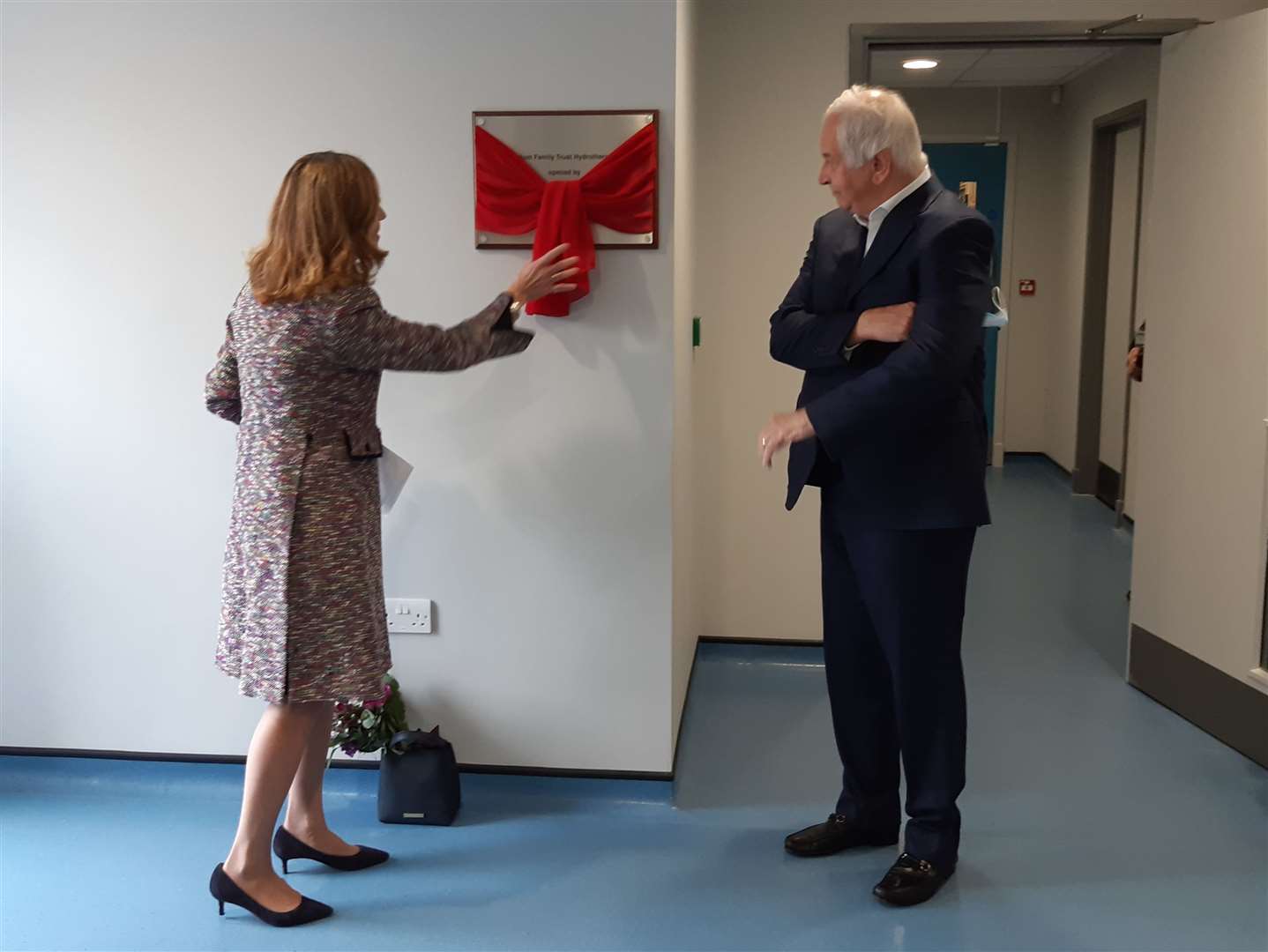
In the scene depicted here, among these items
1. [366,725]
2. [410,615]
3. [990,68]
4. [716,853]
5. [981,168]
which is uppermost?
[990,68]

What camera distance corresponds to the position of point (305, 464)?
2.26 metres

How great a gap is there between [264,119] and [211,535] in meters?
1.01

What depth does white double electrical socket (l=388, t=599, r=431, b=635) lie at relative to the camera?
2.91 m

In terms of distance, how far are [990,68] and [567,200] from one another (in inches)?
202

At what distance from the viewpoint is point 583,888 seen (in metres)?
2.54

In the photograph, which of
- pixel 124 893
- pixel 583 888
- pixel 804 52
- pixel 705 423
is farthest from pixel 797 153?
pixel 124 893

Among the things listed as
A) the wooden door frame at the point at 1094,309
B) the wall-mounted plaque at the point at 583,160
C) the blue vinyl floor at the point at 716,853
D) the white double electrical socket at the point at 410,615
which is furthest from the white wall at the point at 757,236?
the wooden door frame at the point at 1094,309

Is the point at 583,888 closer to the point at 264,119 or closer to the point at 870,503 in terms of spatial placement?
the point at 870,503

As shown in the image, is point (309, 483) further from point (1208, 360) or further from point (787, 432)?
point (1208, 360)

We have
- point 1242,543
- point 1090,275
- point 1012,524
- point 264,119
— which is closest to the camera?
point 264,119

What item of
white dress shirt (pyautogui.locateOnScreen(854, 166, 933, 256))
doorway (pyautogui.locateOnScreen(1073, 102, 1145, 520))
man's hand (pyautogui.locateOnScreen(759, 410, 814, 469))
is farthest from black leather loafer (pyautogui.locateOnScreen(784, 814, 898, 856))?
doorway (pyautogui.locateOnScreen(1073, 102, 1145, 520))

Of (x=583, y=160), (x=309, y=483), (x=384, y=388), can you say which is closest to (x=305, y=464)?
(x=309, y=483)

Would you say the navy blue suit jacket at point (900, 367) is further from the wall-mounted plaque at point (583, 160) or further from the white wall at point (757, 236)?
the white wall at point (757, 236)

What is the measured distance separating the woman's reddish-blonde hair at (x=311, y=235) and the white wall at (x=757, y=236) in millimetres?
1637
